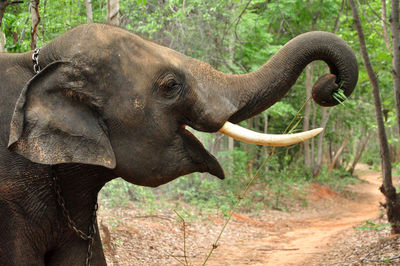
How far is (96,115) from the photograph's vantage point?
8.71 feet

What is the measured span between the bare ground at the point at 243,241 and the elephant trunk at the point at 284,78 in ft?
10.4

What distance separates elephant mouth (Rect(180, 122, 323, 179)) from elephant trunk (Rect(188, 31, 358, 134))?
147mm

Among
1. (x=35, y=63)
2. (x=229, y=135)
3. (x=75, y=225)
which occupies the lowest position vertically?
(x=75, y=225)

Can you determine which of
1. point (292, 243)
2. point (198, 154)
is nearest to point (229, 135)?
point (198, 154)

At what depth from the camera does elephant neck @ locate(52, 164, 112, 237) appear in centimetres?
269

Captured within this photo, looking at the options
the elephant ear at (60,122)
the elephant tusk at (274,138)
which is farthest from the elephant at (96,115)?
the elephant tusk at (274,138)

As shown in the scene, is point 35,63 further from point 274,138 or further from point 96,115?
point 274,138

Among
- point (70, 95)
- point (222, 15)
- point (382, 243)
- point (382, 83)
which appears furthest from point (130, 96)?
point (382, 83)

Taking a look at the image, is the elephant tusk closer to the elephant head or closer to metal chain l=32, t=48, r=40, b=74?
the elephant head

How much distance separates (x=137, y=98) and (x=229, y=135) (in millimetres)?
570

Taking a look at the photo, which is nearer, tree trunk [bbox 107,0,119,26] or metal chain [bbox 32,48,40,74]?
metal chain [bbox 32,48,40,74]

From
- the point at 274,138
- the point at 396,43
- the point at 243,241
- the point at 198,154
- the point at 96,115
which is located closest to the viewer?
the point at 96,115

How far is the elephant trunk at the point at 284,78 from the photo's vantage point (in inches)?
115

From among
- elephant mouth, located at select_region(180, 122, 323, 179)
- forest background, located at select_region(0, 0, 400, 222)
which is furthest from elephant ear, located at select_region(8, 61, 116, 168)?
forest background, located at select_region(0, 0, 400, 222)
